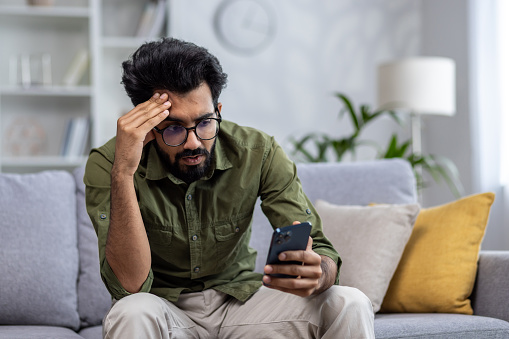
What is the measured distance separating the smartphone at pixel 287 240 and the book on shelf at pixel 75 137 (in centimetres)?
248

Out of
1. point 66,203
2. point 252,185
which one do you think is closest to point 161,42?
point 252,185

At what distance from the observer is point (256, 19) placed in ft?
12.9

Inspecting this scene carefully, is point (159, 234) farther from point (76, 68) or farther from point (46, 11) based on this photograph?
point (46, 11)

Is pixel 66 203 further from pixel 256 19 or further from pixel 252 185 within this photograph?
pixel 256 19

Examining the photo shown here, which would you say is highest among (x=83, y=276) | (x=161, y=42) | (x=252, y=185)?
(x=161, y=42)

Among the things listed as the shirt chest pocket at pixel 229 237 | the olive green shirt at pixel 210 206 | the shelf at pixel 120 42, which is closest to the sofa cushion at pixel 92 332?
the olive green shirt at pixel 210 206

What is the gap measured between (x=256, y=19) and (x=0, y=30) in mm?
1519

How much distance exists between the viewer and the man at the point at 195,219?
1.33m

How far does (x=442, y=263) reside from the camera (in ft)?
5.99

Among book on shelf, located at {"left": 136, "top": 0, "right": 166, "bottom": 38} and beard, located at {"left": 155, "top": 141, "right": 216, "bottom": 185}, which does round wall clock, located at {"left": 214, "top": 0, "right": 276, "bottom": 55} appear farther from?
beard, located at {"left": 155, "top": 141, "right": 216, "bottom": 185}

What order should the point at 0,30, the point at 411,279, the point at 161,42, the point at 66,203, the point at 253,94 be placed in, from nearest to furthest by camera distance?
the point at 161,42 → the point at 411,279 → the point at 66,203 → the point at 0,30 → the point at 253,94

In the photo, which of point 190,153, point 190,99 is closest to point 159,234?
point 190,153

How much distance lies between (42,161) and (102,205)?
6.97ft

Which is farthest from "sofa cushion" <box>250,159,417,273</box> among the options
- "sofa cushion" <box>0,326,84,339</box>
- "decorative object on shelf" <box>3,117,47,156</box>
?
"decorative object on shelf" <box>3,117,47,156</box>
